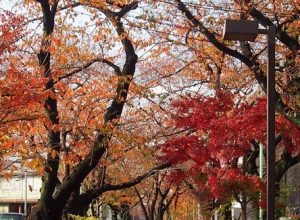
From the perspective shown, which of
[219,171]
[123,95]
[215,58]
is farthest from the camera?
[219,171]

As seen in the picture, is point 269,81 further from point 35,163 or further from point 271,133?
point 35,163

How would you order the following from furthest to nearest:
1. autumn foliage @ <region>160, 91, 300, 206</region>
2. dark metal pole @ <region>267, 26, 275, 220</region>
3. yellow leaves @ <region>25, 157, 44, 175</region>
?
autumn foliage @ <region>160, 91, 300, 206</region>
yellow leaves @ <region>25, 157, 44, 175</region>
dark metal pole @ <region>267, 26, 275, 220</region>

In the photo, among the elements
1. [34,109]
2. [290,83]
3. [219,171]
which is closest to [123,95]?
[34,109]

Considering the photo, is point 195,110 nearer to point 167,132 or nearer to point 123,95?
point 167,132

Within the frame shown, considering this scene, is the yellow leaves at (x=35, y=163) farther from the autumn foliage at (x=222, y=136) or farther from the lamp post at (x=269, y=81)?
the autumn foliage at (x=222, y=136)

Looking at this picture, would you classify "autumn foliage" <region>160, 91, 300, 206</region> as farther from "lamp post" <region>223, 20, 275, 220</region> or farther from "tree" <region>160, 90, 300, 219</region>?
"lamp post" <region>223, 20, 275, 220</region>

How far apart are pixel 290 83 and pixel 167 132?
8.72m

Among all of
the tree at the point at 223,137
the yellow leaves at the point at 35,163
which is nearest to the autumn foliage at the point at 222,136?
the tree at the point at 223,137

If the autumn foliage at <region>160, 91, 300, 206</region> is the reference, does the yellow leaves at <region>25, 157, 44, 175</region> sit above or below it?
below

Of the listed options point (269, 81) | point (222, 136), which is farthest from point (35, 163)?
point (222, 136)

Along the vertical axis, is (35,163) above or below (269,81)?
below

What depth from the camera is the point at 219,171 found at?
21.0 metres

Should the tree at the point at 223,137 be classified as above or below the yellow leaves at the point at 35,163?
above

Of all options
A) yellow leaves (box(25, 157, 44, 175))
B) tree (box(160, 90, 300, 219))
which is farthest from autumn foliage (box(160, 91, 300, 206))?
yellow leaves (box(25, 157, 44, 175))
